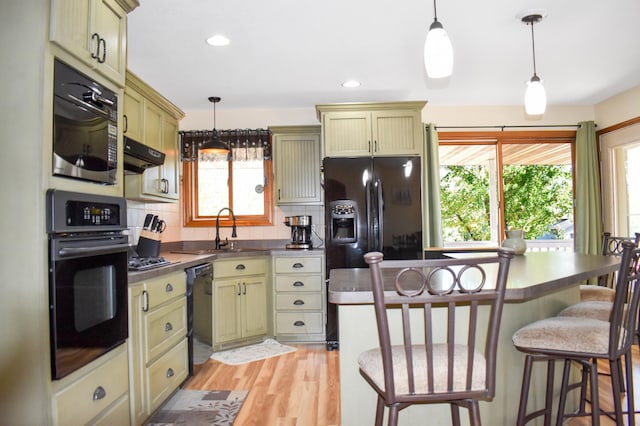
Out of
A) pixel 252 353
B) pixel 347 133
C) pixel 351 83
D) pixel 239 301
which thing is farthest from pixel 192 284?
pixel 351 83

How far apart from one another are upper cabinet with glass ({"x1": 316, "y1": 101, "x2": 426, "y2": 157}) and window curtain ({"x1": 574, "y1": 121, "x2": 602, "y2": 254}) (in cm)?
193

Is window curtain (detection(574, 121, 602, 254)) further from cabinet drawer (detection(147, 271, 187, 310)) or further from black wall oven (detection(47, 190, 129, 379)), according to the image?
black wall oven (detection(47, 190, 129, 379))

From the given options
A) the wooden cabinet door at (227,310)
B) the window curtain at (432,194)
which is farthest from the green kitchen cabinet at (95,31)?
the window curtain at (432,194)

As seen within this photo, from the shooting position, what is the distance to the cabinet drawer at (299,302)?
396 cm

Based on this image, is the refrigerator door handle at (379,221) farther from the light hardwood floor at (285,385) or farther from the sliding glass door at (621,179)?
the sliding glass door at (621,179)

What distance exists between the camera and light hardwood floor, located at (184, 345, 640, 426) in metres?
2.38

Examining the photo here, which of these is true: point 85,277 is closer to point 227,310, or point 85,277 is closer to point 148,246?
point 148,246

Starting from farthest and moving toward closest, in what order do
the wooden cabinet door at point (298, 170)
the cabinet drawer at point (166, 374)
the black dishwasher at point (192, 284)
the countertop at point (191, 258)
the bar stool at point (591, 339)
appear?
1. the wooden cabinet door at point (298, 170)
2. the black dishwasher at point (192, 284)
3. the cabinet drawer at point (166, 374)
4. the countertop at point (191, 258)
5. the bar stool at point (591, 339)

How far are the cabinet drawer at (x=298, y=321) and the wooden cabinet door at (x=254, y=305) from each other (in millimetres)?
151

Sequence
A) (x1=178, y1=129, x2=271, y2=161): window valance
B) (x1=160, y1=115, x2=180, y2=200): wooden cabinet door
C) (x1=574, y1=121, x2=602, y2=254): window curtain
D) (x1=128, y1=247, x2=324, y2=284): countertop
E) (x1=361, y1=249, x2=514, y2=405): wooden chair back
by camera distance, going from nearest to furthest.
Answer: (x1=361, y1=249, x2=514, y2=405): wooden chair back
(x1=128, y1=247, x2=324, y2=284): countertop
(x1=160, y1=115, x2=180, y2=200): wooden cabinet door
(x1=574, y1=121, x2=602, y2=254): window curtain
(x1=178, y1=129, x2=271, y2=161): window valance

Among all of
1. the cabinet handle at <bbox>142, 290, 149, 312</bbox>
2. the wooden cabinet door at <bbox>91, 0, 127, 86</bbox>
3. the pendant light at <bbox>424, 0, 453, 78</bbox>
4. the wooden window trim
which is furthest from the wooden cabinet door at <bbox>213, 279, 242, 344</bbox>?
the pendant light at <bbox>424, 0, 453, 78</bbox>

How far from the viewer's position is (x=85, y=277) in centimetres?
162

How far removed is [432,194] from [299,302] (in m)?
1.76

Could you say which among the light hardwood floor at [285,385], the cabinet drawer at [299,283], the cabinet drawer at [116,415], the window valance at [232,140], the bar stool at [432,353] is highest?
the window valance at [232,140]
